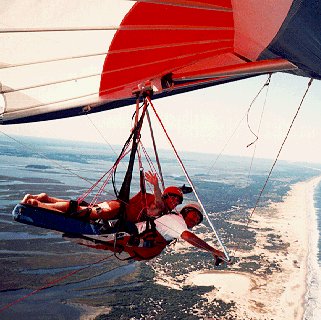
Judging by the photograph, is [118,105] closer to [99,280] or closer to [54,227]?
[54,227]

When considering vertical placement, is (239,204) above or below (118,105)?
below

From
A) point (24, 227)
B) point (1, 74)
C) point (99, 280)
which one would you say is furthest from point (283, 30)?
point (24, 227)

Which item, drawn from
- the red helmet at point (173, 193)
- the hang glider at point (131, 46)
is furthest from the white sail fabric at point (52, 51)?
the red helmet at point (173, 193)

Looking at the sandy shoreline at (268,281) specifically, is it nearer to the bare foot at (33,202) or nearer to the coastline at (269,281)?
the coastline at (269,281)

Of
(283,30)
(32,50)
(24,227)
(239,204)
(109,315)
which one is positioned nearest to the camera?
(283,30)

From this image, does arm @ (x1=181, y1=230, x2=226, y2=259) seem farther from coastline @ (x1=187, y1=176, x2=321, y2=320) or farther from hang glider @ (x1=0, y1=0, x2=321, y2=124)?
coastline @ (x1=187, y1=176, x2=321, y2=320)

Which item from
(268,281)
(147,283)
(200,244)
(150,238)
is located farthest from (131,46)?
(268,281)

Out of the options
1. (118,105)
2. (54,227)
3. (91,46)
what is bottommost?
(54,227)
